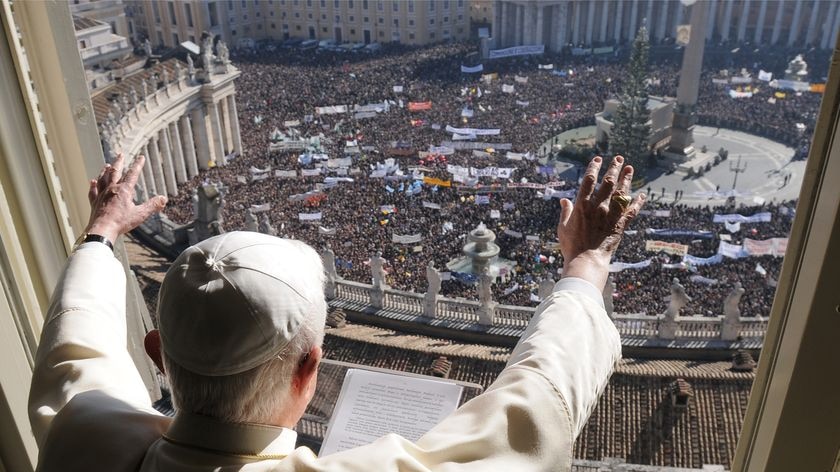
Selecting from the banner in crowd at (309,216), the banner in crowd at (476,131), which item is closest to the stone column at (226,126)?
the banner in crowd at (476,131)

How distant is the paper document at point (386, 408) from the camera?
199cm

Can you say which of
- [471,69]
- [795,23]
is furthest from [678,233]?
[795,23]

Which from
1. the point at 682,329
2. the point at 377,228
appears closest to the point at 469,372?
the point at 682,329

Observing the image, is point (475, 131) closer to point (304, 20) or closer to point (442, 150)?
point (442, 150)

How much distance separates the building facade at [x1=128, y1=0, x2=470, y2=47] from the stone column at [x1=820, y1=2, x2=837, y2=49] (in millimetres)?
14061

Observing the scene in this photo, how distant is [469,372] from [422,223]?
255 inches

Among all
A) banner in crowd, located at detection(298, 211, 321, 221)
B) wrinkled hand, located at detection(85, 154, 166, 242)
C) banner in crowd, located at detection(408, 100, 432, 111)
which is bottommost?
banner in crowd, located at detection(408, 100, 432, 111)

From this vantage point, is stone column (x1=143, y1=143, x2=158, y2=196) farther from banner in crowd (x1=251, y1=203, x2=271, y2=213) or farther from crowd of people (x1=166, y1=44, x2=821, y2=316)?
banner in crowd (x1=251, y1=203, x2=271, y2=213)

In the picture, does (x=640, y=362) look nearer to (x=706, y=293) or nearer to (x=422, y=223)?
(x=706, y=293)

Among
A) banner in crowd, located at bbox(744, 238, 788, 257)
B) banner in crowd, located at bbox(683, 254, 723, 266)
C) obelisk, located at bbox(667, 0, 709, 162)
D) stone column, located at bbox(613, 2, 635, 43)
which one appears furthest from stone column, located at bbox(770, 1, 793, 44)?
banner in crowd, located at bbox(683, 254, 723, 266)

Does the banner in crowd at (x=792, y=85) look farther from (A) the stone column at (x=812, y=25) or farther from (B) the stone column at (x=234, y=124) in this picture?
(B) the stone column at (x=234, y=124)

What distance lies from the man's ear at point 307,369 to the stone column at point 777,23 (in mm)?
34216

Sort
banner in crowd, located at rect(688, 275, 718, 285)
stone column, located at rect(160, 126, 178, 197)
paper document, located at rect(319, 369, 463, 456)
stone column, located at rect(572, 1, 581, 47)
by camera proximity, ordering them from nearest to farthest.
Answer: paper document, located at rect(319, 369, 463, 456)
banner in crowd, located at rect(688, 275, 718, 285)
stone column, located at rect(160, 126, 178, 197)
stone column, located at rect(572, 1, 581, 47)

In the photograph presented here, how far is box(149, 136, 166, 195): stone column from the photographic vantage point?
14719mm
